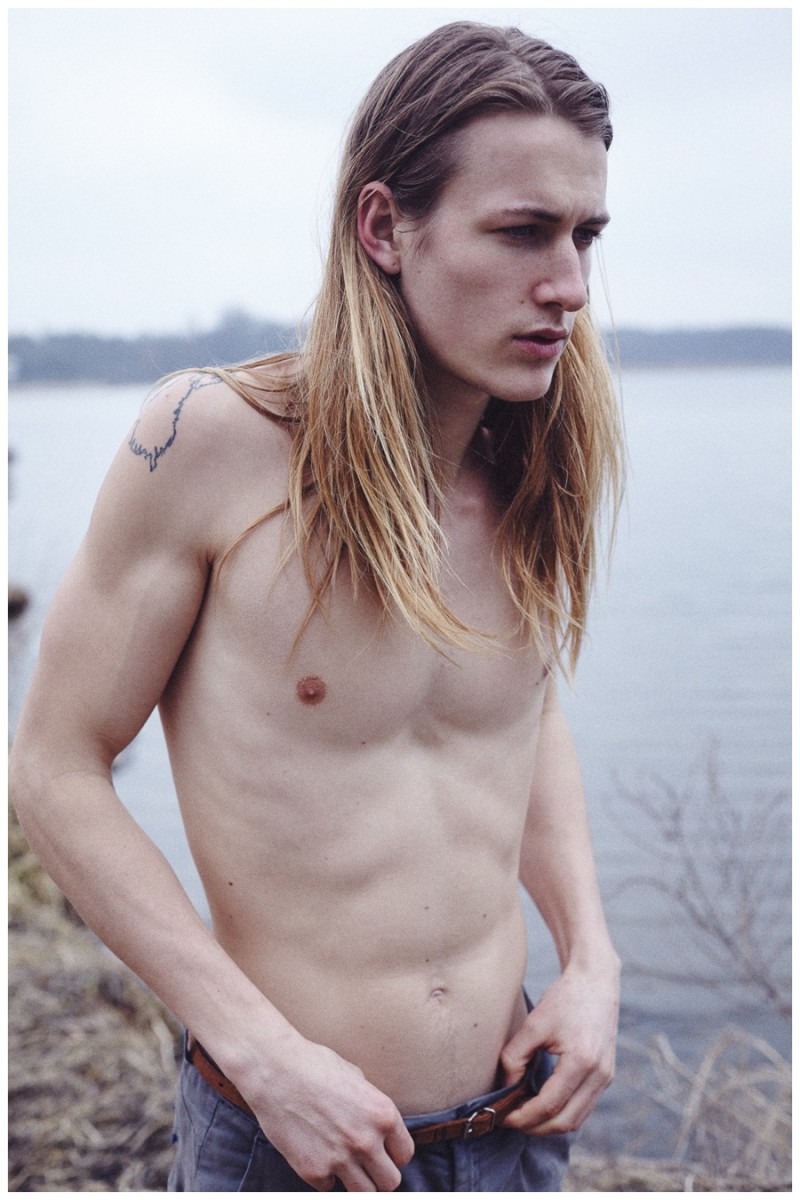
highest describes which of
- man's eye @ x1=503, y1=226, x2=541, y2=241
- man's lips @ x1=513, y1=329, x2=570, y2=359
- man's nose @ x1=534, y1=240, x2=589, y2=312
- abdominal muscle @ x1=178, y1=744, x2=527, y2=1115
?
man's eye @ x1=503, y1=226, x2=541, y2=241

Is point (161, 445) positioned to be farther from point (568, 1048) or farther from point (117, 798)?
point (568, 1048)

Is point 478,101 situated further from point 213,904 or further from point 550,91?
point 213,904

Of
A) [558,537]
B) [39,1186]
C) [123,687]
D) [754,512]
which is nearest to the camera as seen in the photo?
[123,687]

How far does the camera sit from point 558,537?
1414 millimetres

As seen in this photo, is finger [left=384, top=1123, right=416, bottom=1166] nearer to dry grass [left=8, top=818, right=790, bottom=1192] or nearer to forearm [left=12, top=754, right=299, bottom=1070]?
forearm [left=12, top=754, right=299, bottom=1070]

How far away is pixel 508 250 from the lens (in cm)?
117

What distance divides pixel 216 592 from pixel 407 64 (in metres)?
0.60

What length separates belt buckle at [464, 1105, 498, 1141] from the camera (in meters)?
1.25

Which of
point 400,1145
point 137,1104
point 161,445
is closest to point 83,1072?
point 137,1104

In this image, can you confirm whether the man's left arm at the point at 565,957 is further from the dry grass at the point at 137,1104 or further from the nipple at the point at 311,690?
the dry grass at the point at 137,1104

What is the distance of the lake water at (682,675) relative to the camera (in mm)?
3246

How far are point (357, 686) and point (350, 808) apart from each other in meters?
0.12

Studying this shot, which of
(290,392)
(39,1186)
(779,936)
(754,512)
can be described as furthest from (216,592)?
(754,512)

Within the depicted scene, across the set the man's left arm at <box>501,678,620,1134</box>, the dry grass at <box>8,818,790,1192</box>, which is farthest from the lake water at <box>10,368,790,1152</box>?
the man's left arm at <box>501,678,620,1134</box>
